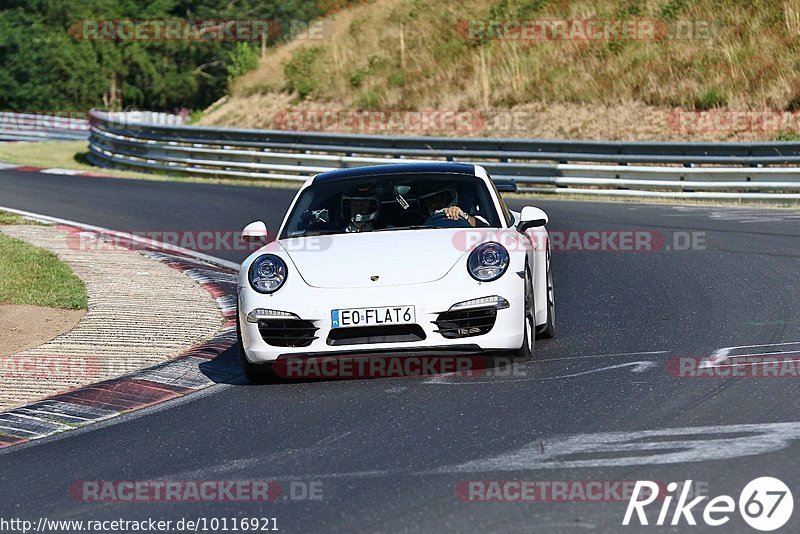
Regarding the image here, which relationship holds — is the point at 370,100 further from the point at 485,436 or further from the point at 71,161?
the point at 485,436

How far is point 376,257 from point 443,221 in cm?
87

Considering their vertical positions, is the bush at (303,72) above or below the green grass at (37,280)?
above

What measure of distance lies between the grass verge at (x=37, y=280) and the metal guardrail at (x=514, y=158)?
30.5ft

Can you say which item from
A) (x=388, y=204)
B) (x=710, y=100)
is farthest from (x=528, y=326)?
(x=710, y=100)

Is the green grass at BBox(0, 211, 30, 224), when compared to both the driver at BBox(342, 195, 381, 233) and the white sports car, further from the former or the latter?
the driver at BBox(342, 195, 381, 233)

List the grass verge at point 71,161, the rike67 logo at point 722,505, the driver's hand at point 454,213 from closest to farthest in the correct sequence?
1. the rike67 logo at point 722,505
2. the driver's hand at point 454,213
3. the grass verge at point 71,161

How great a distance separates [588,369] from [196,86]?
2449 inches

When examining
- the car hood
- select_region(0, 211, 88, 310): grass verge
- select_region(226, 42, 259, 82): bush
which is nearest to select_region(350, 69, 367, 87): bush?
select_region(226, 42, 259, 82): bush

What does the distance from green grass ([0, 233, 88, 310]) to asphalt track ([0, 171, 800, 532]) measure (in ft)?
11.8

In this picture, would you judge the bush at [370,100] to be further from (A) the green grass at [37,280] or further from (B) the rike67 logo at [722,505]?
(B) the rike67 logo at [722,505]

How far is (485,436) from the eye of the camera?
603 centimetres

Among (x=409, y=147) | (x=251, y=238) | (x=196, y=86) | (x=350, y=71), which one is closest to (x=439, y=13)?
(x=350, y=71)

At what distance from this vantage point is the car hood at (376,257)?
754 cm

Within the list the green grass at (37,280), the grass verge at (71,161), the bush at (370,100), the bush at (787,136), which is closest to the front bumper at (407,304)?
the green grass at (37,280)
